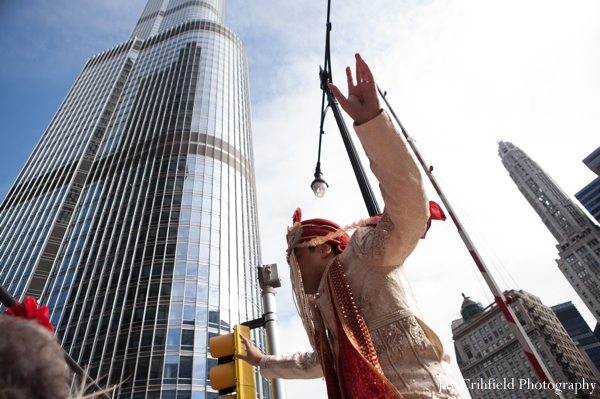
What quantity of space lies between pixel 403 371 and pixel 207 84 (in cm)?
5944

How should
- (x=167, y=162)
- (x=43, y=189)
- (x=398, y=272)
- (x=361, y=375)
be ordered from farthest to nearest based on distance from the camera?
(x=43, y=189) < (x=167, y=162) < (x=398, y=272) < (x=361, y=375)

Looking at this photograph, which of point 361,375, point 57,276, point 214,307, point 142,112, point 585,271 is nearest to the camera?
point 361,375

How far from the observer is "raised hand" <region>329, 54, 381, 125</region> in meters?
1.86

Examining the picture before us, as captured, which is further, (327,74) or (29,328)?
(327,74)

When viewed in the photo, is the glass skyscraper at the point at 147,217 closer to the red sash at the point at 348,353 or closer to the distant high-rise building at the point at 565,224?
the red sash at the point at 348,353

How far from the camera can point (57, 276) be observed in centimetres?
3738

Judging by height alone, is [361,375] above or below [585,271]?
below

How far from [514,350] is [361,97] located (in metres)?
89.3

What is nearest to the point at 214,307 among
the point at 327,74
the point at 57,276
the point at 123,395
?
the point at 123,395

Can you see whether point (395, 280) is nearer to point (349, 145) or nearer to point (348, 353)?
point (348, 353)

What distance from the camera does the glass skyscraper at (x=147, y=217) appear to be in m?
30.3

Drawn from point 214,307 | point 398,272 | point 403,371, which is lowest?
point 403,371

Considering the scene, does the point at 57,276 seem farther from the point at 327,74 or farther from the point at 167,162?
the point at 327,74

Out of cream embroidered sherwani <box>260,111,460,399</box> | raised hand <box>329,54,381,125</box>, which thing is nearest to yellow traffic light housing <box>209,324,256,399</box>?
cream embroidered sherwani <box>260,111,460,399</box>
